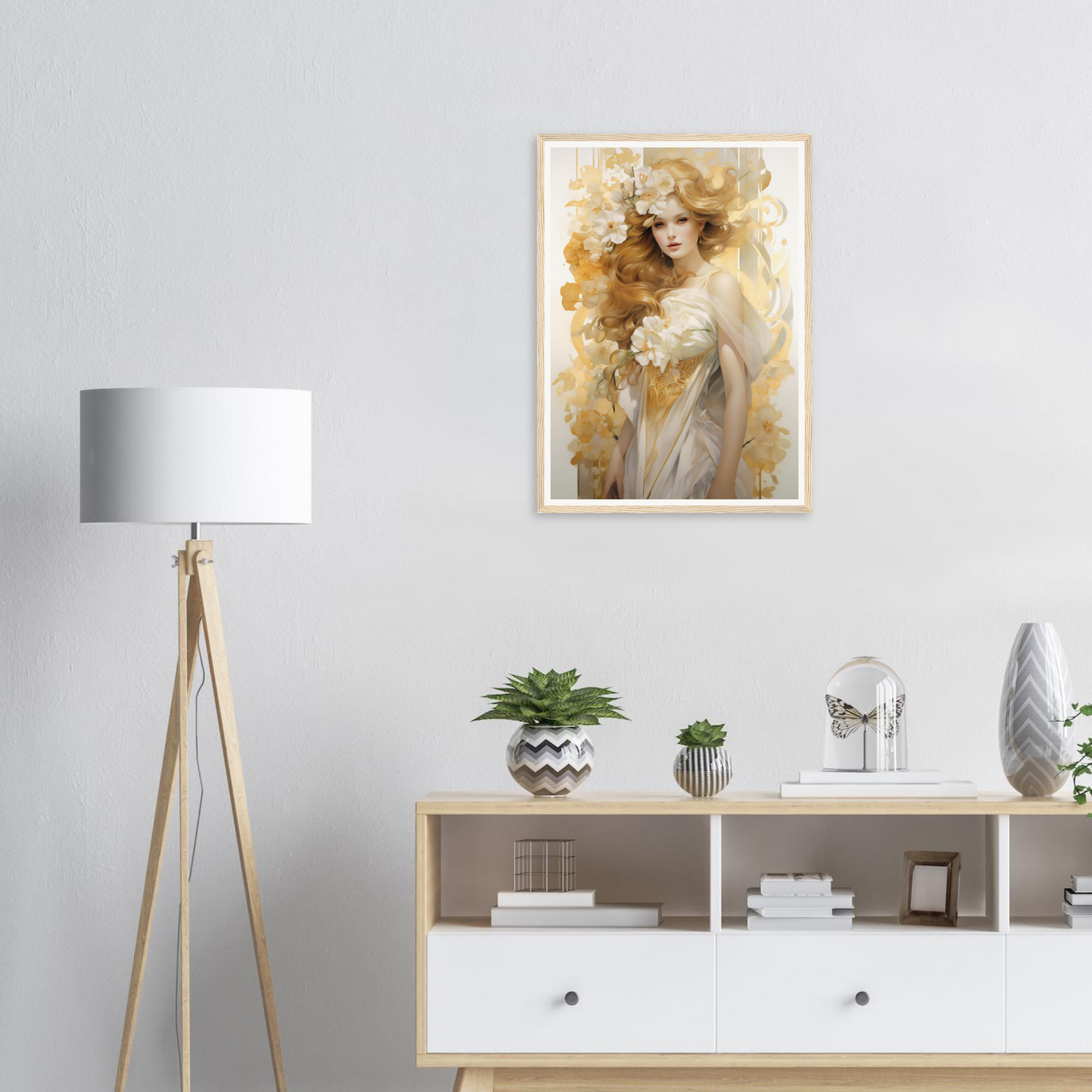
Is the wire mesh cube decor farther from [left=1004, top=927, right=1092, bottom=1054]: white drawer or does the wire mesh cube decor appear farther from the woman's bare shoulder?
A: the woman's bare shoulder

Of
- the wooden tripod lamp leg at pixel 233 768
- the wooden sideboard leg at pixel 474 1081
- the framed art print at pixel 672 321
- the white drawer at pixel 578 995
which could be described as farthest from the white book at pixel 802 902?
the wooden tripod lamp leg at pixel 233 768

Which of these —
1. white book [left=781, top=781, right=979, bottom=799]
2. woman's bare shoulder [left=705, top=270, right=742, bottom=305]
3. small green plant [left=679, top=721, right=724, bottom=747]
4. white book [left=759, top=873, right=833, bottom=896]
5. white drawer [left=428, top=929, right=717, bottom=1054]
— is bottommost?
white drawer [left=428, top=929, right=717, bottom=1054]

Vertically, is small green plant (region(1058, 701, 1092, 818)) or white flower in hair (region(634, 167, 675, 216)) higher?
white flower in hair (region(634, 167, 675, 216))

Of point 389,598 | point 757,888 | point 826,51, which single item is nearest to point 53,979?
point 389,598

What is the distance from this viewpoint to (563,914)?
2.37 meters

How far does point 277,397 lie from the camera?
236cm

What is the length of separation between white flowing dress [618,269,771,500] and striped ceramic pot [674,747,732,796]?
0.60 metres

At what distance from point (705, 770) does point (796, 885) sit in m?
0.27

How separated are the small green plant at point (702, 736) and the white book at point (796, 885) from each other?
0.27 metres

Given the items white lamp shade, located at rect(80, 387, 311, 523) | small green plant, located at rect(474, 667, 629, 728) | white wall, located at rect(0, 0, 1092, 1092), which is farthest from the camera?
white wall, located at rect(0, 0, 1092, 1092)

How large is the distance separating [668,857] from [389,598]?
799 mm

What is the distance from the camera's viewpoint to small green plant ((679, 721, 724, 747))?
93.4 inches

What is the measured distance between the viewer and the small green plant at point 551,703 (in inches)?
93.9

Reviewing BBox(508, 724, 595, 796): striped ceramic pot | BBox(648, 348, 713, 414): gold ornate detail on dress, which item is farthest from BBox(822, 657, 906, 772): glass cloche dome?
BBox(648, 348, 713, 414): gold ornate detail on dress
